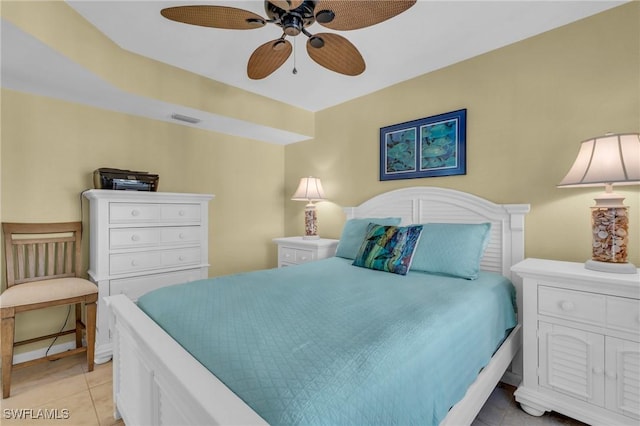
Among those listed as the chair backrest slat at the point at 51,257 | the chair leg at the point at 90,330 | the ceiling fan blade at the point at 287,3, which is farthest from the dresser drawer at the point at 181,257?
the ceiling fan blade at the point at 287,3

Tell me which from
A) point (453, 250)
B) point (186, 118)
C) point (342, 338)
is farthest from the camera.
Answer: point (186, 118)

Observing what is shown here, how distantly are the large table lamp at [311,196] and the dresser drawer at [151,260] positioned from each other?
45.0 inches

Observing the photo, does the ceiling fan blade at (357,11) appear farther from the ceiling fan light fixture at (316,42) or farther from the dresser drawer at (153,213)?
the dresser drawer at (153,213)

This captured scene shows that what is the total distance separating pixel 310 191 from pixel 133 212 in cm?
→ 164

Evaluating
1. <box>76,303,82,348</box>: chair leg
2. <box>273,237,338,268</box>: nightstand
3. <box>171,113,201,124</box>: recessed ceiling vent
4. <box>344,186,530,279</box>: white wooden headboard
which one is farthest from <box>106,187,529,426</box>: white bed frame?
<box>171,113,201,124</box>: recessed ceiling vent

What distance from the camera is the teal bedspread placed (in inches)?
29.9

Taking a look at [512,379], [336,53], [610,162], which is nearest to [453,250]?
[610,162]

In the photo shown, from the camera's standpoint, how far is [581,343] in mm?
1510

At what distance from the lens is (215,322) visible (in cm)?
114

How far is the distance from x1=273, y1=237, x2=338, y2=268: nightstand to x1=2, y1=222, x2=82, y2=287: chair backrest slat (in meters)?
1.77

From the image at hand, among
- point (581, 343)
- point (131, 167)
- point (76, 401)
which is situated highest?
point (131, 167)

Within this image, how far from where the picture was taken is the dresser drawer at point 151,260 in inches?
92.2

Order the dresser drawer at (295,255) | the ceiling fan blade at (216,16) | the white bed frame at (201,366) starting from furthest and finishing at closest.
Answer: the dresser drawer at (295,255), the ceiling fan blade at (216,16), the white bed frame at (201,366)

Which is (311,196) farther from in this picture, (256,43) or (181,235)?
(256,43)
